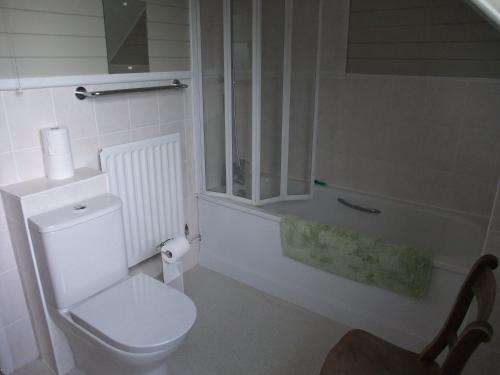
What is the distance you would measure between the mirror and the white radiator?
0.42 m

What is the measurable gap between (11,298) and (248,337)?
3.87 ft

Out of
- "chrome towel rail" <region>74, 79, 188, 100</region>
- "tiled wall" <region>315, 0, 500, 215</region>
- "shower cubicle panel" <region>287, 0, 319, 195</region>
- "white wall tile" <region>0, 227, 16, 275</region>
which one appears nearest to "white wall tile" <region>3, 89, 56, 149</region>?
"chrome towel rail" <region>74, 79, 188, 100</region>

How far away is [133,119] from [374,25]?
1.57 m

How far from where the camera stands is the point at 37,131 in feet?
5.61

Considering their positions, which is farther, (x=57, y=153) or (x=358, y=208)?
(x=358, y=208)

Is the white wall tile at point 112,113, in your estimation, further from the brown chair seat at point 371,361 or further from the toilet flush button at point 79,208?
the brown chair seat at point 371,361

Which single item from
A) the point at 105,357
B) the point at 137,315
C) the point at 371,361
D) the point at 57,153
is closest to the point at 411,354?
the point at 371,361

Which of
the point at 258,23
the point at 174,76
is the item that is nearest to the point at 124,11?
the point at 174,76

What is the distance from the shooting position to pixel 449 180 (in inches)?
91.7

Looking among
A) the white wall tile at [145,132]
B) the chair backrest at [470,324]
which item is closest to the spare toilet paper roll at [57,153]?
the white wall tile at [145,132]

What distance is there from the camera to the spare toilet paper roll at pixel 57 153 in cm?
167

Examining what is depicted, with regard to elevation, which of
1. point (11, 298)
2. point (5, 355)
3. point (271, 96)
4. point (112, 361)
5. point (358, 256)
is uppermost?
point (271, 96)

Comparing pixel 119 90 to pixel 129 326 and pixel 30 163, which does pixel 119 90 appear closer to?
pixel 30 163

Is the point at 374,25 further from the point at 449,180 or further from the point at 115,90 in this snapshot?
the point at 115,90
